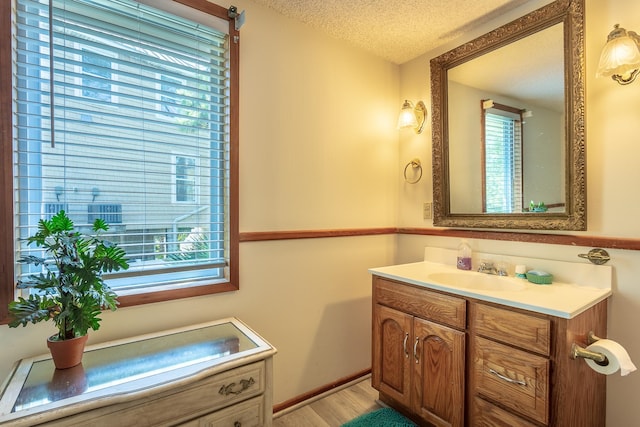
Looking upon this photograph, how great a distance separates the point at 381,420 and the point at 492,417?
646mm

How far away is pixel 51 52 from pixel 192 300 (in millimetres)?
1186

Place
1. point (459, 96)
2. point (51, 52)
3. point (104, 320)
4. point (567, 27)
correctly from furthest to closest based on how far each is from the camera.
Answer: point (459, 96), point (567, 27), point (104, 320), point (51, 52)

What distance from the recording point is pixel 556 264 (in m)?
1.54

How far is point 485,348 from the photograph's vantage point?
1333 millimetres

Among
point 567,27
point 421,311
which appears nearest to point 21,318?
point 421,311

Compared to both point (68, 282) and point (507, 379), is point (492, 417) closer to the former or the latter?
point (507, 379)

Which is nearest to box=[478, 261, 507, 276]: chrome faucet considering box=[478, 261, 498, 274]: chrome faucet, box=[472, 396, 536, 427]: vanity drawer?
A: box=[478, 261, 498, 274]: chrome faucet

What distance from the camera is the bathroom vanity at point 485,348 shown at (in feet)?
3.77

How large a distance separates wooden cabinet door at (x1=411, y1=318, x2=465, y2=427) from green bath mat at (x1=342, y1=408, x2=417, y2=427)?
16 centimetres

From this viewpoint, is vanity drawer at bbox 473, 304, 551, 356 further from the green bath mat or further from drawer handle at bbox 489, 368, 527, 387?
the green bath mat

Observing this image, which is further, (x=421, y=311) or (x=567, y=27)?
(x=421, y=311)

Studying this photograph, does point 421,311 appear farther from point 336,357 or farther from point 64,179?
point 64,179

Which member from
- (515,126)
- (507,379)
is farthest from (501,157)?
(507,379)

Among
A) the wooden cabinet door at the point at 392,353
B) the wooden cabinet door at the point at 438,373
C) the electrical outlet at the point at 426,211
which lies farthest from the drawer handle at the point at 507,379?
the electrical outlet at the point at 426,211
